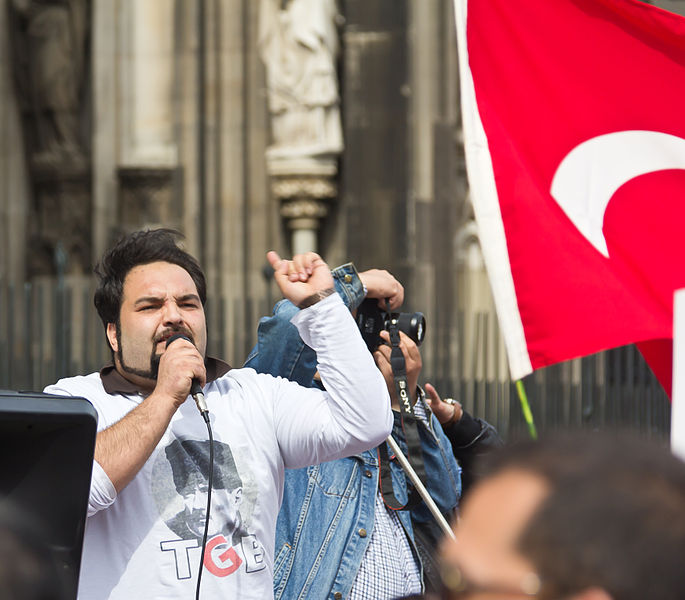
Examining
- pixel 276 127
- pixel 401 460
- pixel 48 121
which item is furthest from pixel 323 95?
pixel 401 460

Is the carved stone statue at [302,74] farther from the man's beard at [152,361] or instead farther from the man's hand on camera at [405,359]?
the man's beard at [152,361]

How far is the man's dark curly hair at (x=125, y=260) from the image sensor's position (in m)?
2.84

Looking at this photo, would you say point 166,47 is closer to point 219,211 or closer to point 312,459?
point 219,211

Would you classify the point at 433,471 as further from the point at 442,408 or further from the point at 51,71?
the point at 51,71

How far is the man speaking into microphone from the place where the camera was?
2.46 m

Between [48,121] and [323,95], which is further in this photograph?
[48,121]

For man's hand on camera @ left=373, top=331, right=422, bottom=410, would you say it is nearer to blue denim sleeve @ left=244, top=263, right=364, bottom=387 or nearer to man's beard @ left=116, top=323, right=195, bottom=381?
blue denim sleeve @ left=244, top=263, right=364, bottom=387

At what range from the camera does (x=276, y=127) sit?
9539 millimetres

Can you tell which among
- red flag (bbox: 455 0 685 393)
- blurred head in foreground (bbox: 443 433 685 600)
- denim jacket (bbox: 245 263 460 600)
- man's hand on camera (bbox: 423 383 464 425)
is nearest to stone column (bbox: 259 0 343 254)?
red flag (bbox: 455 0 685 393)

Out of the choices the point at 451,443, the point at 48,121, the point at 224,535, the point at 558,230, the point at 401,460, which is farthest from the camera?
the point at 48,121

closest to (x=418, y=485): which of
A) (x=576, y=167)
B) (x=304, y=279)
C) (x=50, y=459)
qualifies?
(x=304, y=279)

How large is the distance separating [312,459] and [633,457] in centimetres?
166

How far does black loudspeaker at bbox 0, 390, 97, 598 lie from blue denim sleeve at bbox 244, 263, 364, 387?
0.96 m

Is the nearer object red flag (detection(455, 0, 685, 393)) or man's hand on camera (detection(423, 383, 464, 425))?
man's hand on camera (detection(423, 383, 464, 425))
